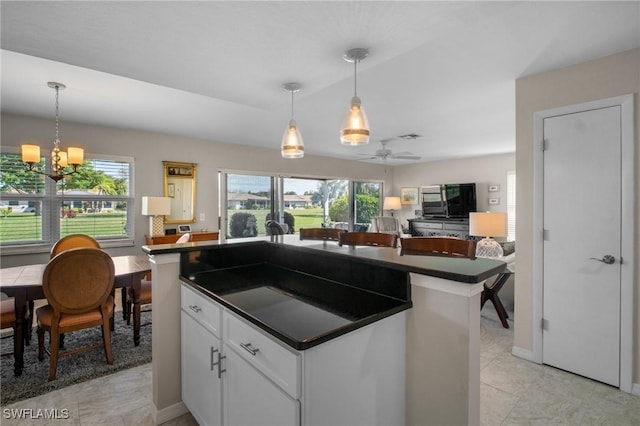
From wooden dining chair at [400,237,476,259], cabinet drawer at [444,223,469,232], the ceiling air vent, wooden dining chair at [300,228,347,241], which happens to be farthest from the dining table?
cabinet drawer at [444,223,469,232]

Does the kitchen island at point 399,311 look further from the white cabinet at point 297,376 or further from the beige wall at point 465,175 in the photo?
the beige wall at point 465,175

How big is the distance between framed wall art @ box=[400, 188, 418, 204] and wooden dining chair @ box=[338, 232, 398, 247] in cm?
663

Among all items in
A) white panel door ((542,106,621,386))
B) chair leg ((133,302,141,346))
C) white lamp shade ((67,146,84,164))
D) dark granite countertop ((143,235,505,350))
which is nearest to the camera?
dark granite countertop ((143,235,505,350))

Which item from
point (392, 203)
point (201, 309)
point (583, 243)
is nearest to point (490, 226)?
point (583, 243)

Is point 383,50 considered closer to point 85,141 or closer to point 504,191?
point 85,141

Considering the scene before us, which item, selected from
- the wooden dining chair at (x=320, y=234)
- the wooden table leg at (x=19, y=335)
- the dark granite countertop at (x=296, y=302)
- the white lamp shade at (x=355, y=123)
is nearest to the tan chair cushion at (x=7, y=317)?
the wooden table leg at (x=19, y=335)

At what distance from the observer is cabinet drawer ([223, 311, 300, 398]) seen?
3.56ft

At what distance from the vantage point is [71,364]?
263 centimetres

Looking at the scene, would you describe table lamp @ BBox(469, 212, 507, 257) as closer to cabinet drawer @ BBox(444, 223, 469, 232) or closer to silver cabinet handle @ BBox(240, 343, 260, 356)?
silver cabinet handle @ BBox(240, 343, 260, 356)

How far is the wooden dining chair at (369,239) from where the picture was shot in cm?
224

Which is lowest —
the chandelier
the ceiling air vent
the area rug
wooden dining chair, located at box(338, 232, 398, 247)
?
the area rug

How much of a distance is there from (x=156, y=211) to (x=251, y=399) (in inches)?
156

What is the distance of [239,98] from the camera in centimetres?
274

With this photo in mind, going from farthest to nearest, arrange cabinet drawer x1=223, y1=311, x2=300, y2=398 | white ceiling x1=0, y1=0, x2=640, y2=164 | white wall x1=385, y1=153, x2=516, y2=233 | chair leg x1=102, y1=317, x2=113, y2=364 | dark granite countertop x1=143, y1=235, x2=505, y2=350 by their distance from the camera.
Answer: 1. white wall x1=385, y1=153, x2=516, y2=233
2. chair leg x1=102, y1=317, x2=113, y2=364
3. white ceiling x1=0, y1=0, x2=640, y2=164
4. dark granite countertop x1=143, y1=235, x2=505, y2=350
5. cabinet drawer x1=223, y1=311, x2=300, y2=398
